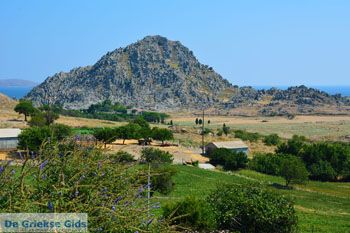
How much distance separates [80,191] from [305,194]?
149ft

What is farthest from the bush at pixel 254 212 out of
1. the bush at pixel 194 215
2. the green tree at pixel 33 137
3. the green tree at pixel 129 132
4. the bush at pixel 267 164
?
the green tree at pixel 129 132

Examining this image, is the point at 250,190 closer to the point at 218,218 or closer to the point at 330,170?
the point at 218,218

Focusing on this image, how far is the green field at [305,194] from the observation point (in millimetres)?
28841

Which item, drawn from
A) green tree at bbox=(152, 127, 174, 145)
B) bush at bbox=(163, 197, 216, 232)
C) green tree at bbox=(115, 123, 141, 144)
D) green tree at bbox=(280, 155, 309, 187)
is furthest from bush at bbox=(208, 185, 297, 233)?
green tree at bbox=(152, 127, 174, 145)

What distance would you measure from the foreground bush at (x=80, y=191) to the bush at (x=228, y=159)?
57164mm

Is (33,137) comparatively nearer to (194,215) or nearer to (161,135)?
(161,135)

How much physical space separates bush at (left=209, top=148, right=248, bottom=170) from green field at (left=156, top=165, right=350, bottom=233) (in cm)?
191

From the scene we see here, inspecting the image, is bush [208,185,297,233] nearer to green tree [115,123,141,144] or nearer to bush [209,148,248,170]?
bush [209,148,248,170]

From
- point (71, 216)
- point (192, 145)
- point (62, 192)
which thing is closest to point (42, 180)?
point (62, 192)

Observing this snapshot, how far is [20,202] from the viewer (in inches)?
280

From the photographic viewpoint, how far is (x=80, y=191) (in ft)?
27.1

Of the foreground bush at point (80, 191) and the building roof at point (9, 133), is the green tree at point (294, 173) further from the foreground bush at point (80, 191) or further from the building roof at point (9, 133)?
the foreground bush at point (80, 191)

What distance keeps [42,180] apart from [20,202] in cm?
101

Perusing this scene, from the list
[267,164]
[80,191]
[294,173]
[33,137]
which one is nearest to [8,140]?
[33,137]
